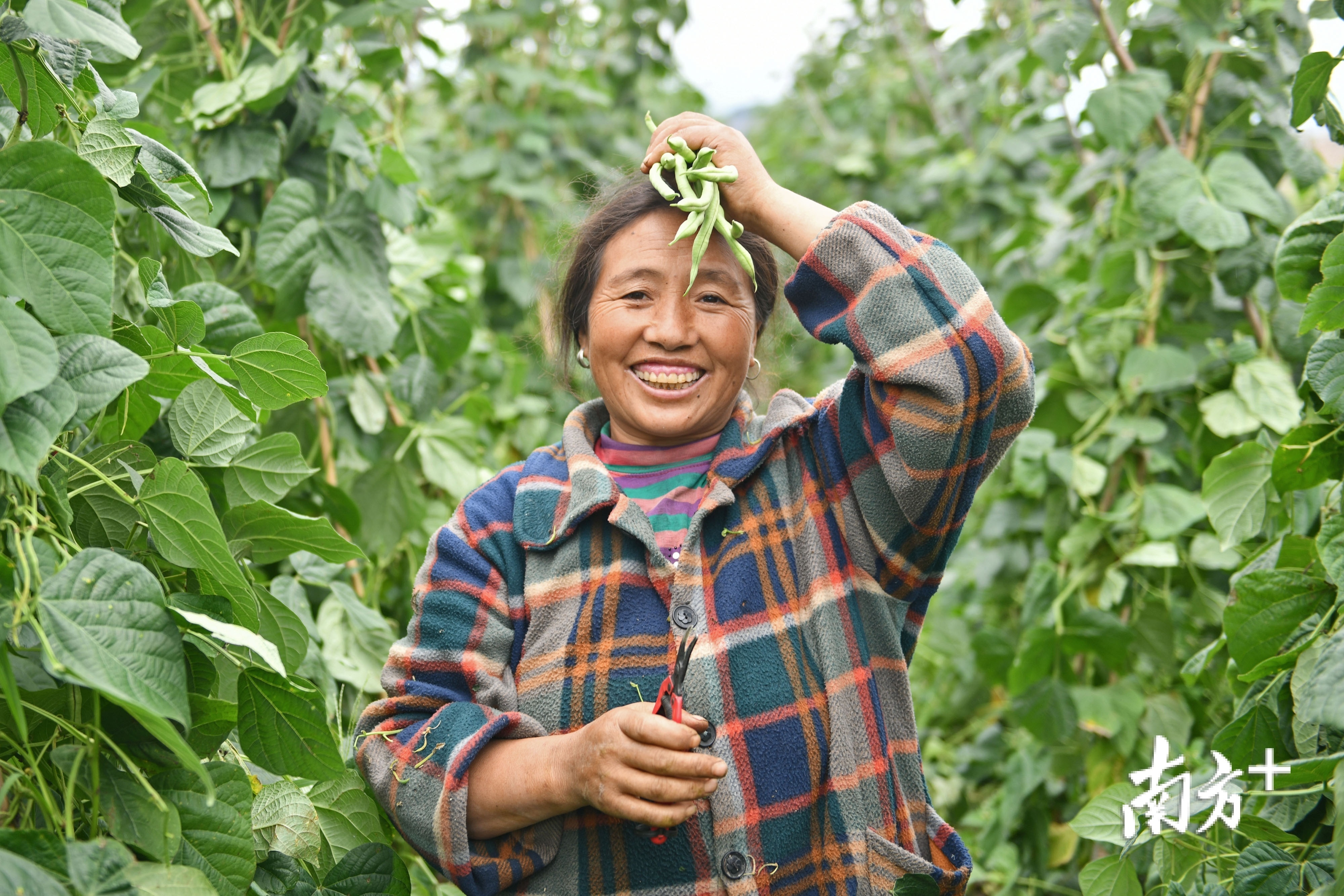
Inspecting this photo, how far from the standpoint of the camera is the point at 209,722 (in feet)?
3.39

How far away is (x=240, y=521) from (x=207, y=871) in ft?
1.26

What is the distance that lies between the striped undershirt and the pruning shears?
0.14 m

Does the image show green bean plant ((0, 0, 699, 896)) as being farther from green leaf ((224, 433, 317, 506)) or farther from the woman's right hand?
the woman's right hand

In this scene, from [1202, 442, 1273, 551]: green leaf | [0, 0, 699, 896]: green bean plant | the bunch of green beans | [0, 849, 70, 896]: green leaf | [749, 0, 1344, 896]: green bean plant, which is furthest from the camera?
[1202, 442, 1273, 551]: green leaf

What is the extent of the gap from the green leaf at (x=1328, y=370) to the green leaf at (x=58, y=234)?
1.23 m

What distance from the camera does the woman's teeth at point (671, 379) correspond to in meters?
1.29

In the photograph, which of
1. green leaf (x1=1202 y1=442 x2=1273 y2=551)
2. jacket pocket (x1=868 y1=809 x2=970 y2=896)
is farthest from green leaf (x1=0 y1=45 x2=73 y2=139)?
green leaf (x1=1202 y1=442 x2=1273 y2=551)

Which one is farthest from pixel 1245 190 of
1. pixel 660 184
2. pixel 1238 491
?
pixel 660 184

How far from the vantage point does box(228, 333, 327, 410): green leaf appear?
111cm

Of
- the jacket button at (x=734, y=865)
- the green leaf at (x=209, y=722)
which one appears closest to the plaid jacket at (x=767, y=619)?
the jacket button at (x=734, y=865)

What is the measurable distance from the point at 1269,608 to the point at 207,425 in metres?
1.24

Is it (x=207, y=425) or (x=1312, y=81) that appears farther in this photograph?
(x=1312, y=81)

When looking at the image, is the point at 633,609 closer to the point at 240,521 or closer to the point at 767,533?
the point at 767,533

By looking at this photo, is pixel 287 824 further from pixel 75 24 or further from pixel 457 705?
pixel 75 24
